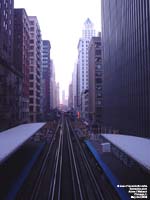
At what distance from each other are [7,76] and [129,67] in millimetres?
22918

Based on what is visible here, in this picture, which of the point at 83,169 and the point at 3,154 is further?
the point at 83,169

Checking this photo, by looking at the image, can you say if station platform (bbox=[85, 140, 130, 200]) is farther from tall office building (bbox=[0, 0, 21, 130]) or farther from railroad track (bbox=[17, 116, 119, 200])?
tall office building (bbox=[0, 0, 21, 130])

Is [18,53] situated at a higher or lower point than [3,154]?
higher

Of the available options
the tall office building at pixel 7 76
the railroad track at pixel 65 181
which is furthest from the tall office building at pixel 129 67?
the tall office building at pixel 7 76

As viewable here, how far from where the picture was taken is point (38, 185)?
25.2 metres

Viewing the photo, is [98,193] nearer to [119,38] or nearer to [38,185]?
[38,185]

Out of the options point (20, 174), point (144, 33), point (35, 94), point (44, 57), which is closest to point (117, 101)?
point (144, 33)

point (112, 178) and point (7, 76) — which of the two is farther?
point (7, 76)

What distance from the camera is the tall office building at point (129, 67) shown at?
37.7 m

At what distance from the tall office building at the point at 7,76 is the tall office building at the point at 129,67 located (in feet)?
73.0

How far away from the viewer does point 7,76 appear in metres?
48.5

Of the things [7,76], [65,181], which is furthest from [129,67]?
[65,181]

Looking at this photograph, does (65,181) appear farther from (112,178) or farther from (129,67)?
(129,67)

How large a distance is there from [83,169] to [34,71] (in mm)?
72137
